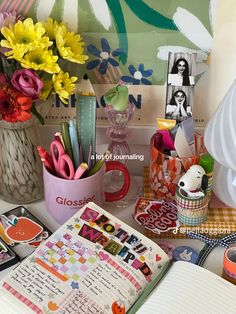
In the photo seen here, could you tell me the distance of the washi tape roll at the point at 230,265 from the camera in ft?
2.47

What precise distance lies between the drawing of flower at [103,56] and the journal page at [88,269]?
0.85ft

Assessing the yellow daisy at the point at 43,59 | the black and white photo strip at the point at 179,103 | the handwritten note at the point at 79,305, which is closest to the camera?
the handwritten note at the point at 79,305

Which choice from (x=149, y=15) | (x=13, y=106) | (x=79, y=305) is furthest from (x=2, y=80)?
(x=79, y=305)

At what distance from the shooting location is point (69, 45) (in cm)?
86

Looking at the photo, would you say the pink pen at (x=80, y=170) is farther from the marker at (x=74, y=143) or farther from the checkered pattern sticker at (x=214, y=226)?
the checkered pattern sticker at (x=214, y=226)

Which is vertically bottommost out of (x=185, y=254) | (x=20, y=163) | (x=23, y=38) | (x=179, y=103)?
(x=185, y=254)

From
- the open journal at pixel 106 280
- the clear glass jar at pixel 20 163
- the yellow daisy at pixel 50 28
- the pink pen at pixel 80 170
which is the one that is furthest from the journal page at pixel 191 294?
the yellow daisy at pixel 50 28

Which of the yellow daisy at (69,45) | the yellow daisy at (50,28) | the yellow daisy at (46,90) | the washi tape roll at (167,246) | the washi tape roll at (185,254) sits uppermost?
the yellow daisy at (50,28)

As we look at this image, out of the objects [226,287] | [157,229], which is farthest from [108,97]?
[226,287]

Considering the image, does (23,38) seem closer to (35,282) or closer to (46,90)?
(46,90)

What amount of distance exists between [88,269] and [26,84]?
0.30 metres

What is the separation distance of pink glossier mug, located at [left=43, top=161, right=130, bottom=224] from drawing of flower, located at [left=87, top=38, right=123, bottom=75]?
179 mm

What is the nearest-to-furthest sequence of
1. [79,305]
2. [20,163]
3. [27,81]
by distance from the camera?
1. [79,305]
2. [27,81]
3. [20,163]

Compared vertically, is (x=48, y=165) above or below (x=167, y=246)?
above
